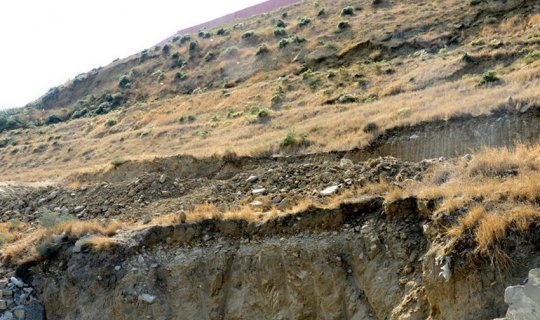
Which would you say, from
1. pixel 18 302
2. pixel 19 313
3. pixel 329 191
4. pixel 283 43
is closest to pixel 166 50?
pixel 283 43

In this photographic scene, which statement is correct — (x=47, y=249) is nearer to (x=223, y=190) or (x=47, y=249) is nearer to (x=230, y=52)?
(x=223, y=190)

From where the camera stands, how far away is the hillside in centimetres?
586

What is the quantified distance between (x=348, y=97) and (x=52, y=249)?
56.1ft

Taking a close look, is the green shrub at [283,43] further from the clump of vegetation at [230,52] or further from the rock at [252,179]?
the rock at [252,179]

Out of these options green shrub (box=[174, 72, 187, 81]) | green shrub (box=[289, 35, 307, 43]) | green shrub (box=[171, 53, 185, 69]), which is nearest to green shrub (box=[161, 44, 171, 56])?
green shrub (box=[171, 53, 185, 69])

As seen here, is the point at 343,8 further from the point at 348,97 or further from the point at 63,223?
the point at 63,223

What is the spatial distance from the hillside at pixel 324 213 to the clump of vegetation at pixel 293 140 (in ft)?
0.33

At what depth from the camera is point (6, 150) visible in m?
37.8

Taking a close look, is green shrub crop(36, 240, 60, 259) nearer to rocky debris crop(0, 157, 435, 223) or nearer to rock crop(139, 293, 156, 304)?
rocky debris crop(0, 157, 435, 223)

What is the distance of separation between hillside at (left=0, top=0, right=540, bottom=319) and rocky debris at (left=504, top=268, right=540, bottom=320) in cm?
2

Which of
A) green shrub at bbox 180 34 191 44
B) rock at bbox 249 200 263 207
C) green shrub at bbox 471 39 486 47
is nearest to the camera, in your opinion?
rock at bbox 249 200 263 207

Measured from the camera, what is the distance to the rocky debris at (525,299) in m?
4.61

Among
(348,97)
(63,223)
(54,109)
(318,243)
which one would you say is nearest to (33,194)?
(63,223)

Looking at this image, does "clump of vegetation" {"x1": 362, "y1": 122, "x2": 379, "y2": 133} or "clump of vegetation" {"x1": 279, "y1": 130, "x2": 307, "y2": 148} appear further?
"clump of vegetation" {"x1": 279, "y1": 130, "x2": 307, "y2": 148}
